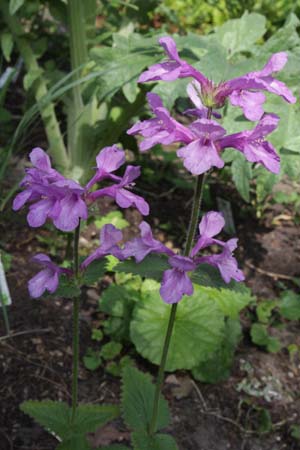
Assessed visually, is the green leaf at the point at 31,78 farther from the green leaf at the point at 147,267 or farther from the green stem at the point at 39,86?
the green leaf at the point at 147,267

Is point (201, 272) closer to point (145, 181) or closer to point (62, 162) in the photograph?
point (62, 162)

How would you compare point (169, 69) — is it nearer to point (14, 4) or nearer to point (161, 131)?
point (161, 131)

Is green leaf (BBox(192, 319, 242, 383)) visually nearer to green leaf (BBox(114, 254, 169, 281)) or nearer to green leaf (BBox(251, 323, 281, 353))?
green leaf (BBox(251, 323, 281, 353))

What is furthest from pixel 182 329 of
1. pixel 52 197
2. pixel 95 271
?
pixel 52 197

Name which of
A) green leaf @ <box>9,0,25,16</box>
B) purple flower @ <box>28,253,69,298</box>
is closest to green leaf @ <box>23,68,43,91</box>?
green leaf @ <box>9,0,25,16</box>

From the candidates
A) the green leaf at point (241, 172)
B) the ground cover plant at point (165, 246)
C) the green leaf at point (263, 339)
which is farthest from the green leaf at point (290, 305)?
the green leaf at point (241, 172)

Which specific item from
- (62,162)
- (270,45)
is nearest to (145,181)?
(62,162)
